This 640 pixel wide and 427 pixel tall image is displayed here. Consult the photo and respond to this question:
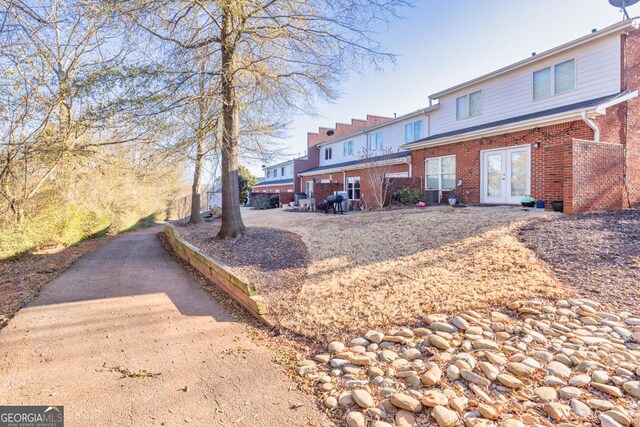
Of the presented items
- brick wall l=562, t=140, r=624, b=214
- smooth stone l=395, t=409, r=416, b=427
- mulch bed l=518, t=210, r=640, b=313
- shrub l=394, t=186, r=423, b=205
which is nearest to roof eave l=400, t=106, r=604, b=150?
brick wall l=562, t=140, r=624, b=214

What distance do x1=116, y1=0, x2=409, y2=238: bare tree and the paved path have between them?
3969mm

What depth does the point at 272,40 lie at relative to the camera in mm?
7094

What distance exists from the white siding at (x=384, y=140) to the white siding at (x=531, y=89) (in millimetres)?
1428

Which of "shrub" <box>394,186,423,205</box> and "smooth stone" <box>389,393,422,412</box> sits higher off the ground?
"shrub" <box>394,186,423,205</box>

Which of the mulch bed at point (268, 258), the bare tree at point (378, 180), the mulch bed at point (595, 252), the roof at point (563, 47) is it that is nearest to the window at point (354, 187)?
the bare tree at point (378, 180)

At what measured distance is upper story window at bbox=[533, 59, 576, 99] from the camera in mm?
10664

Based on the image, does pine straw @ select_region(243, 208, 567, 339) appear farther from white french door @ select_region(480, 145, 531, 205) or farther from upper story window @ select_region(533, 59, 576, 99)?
upper story window @ select_region(533, 59, 576, 99)

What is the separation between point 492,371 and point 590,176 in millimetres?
7649

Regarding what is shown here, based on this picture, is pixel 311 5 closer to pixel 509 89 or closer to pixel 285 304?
pixel 285 304

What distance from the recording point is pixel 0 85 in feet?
23.6

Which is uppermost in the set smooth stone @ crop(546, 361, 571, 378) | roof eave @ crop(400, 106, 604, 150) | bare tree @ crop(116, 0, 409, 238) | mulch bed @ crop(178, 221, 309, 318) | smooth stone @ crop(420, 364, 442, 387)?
bare tree @ crop(116, 0, 409, 238)

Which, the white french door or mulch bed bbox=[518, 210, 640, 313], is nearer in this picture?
mulch bed bbox=[518, 210, 640, 313]

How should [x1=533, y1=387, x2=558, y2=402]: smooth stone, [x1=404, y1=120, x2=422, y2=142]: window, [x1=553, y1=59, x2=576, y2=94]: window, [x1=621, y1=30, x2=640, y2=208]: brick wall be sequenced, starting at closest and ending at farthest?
[x1=533, y1=387, x2=558, y2=402]: smooth stone
[x1=621, y1=30, x2=640, y2=208]: brick wall
[x1=553, y1=59, x2=576, y2=94]: window
[x1=404, y1=120, x2=422, y2=142]: window

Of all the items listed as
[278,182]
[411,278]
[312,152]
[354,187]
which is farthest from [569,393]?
[278,182]
